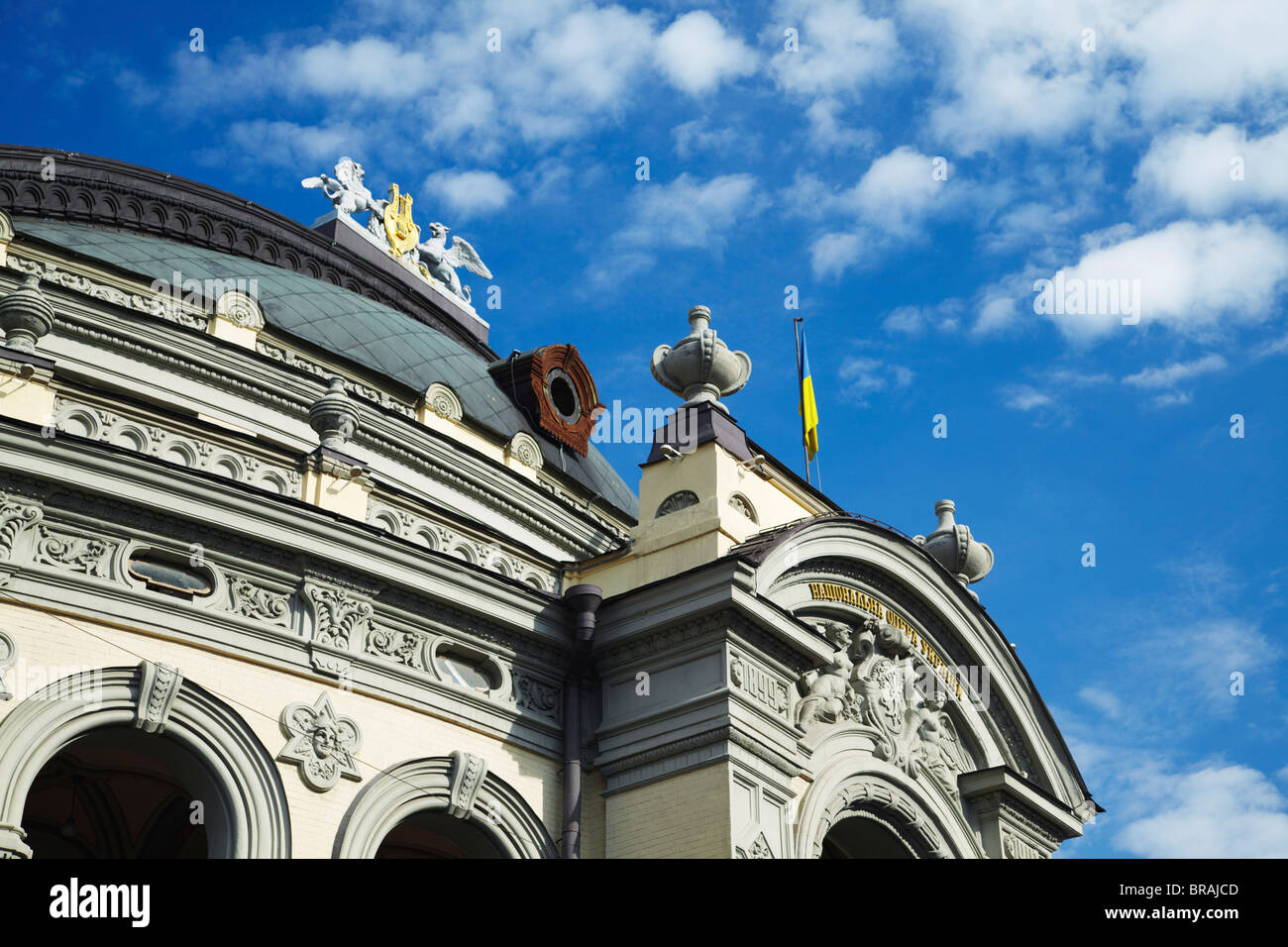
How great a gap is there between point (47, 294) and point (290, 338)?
3.75 metres

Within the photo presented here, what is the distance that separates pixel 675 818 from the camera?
1697cm

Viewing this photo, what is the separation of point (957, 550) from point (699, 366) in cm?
540

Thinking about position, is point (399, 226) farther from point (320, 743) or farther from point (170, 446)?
point (320, 743)

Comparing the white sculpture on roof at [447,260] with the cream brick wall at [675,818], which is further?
the white sculpture on roof at [447,260]

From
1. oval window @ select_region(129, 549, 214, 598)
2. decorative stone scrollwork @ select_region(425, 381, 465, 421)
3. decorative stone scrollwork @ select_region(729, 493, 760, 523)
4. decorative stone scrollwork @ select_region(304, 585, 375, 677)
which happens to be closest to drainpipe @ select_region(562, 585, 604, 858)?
decorative stone scrollwork @ select_region(729, 493, 760, 523)

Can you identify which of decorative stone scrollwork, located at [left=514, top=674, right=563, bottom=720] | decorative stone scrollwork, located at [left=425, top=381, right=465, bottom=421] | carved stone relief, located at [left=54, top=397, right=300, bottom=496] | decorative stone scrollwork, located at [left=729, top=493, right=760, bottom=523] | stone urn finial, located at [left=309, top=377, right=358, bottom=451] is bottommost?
decorative stone scrollwork, located at [left=514, top=674, right=563, bottom=720]

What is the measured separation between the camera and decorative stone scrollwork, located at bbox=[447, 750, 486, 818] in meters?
16.5

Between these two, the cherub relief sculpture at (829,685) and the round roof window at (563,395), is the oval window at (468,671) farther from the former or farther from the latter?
the round roof window at (563,395)

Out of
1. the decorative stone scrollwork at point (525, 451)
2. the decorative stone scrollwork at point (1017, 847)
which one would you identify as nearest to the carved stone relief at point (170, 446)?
the decorative stone scrollwork at point (525, 451)

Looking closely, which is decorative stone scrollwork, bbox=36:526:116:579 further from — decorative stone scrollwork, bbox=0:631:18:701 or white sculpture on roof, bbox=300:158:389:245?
white sculpture on roof, bbox=300:158:389:245

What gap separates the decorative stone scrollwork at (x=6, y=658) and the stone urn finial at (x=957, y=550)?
12.3 meters

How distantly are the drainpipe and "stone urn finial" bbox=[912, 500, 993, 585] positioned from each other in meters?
6.65

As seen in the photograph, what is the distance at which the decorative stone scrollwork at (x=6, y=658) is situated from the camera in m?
14.2
